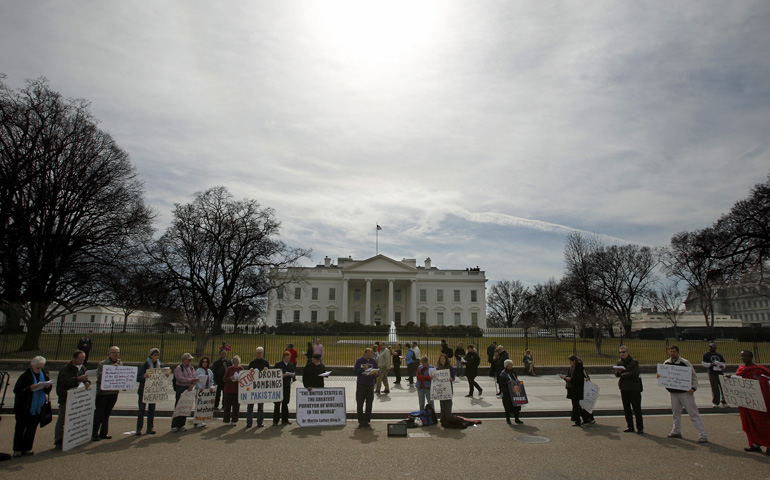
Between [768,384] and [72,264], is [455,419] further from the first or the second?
[72,264]

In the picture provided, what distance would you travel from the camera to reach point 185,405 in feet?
31.8

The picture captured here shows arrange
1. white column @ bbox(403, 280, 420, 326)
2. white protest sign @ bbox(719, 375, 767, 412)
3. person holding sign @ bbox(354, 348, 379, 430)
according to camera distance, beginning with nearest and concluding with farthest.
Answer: white protest sign @ bbox(719, 375, 767, 412), person holding sign @ bbox(354, 348, 379, 430), white column @ bbox(403, 280, 420, 326)

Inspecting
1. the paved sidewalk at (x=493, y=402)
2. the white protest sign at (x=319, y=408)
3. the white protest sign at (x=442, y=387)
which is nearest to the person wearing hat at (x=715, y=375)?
the paved sidewalk at (x=493, y=402)

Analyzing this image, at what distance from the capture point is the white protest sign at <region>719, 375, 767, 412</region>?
7926mm

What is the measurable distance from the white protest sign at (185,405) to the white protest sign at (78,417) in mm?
1548

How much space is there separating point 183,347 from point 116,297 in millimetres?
5368

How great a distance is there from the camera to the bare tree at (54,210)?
2597 centimetres

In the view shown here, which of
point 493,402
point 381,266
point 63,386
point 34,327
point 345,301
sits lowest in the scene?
point 493,402

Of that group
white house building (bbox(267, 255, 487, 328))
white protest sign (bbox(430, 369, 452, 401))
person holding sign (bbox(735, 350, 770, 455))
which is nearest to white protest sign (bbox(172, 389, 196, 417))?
white protest sign (bbox(430, 369, 452, 401))

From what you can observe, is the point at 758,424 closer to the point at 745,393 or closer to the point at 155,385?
the point at 745,393

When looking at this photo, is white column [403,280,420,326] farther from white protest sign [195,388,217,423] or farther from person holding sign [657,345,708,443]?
person holding sign [657,345,708,443]

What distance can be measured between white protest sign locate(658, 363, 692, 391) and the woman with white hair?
1152 centimetres

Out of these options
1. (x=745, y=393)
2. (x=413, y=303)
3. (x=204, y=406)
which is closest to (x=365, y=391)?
(x=204, y=406)

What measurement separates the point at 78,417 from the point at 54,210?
958 inches
